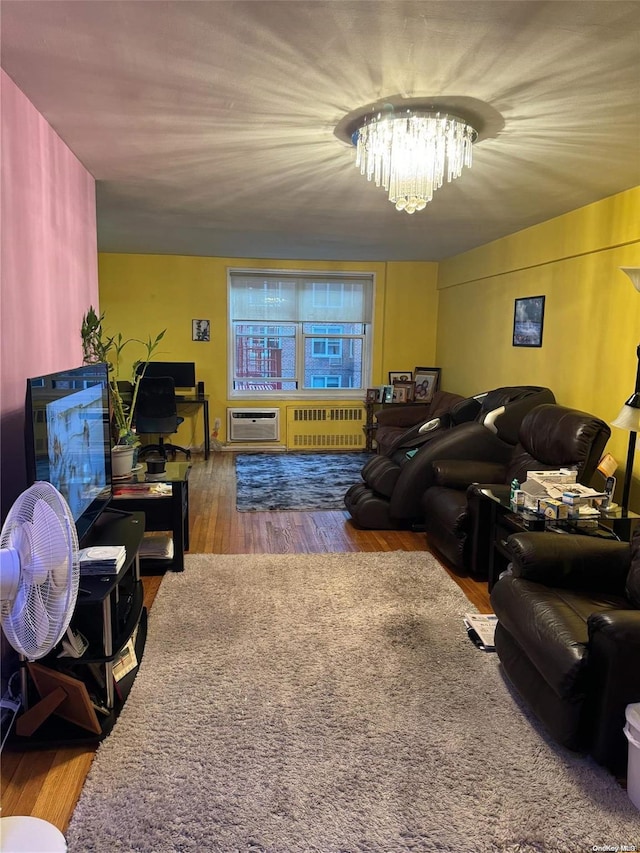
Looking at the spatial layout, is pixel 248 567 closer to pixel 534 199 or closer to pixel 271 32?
pixel 271 32

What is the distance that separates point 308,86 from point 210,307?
191 inches

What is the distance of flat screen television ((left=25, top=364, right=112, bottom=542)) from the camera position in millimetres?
1845

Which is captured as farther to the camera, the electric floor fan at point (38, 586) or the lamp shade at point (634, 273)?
the lamp shade at point (634, 273)

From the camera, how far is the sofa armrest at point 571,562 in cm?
227

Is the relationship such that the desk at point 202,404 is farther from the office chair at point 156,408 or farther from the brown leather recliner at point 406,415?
the brown leather recliner at point 406,415

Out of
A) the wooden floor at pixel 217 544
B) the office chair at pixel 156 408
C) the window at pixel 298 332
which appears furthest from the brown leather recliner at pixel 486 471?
the window at pixel 298 332

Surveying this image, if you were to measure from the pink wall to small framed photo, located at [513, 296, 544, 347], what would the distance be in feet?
11.3

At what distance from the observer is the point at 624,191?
3512 millimetres

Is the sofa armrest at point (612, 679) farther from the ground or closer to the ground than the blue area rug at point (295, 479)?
farther from the ground

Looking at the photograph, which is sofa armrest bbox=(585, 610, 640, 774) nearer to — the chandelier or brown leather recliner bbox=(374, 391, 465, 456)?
the chandelier

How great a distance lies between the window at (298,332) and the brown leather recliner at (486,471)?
11.2 feet

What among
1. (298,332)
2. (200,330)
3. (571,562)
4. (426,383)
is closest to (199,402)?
(200,330)

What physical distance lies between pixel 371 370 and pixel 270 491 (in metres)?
2.67

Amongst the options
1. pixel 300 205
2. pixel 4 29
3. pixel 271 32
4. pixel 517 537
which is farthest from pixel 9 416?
pixel 300 205
